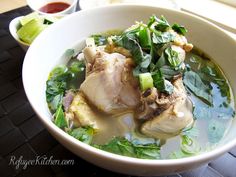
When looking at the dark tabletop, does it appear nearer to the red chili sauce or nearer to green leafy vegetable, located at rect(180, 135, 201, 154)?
green leafy vegetable, located at rect(180, 135, 201, 154)

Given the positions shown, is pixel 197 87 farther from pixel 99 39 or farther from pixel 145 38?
pixel 99 39

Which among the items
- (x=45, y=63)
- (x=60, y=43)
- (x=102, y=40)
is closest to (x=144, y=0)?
(x=102, y=40)

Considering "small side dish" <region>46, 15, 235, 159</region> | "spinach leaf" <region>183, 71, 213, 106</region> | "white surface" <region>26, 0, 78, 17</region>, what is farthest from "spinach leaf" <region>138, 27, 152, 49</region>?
"white surface" <region>26, 0, 78, 17</region>

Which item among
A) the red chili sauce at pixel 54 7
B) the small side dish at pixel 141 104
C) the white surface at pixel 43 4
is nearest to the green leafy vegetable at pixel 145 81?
the small side dish at pixel 141 104

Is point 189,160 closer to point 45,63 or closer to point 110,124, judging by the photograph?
point 110,124

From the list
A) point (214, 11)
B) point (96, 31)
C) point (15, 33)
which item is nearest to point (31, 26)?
point (15, 33)

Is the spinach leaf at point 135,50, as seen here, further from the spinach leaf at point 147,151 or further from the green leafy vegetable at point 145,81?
the spinach leaf at point 147,151
